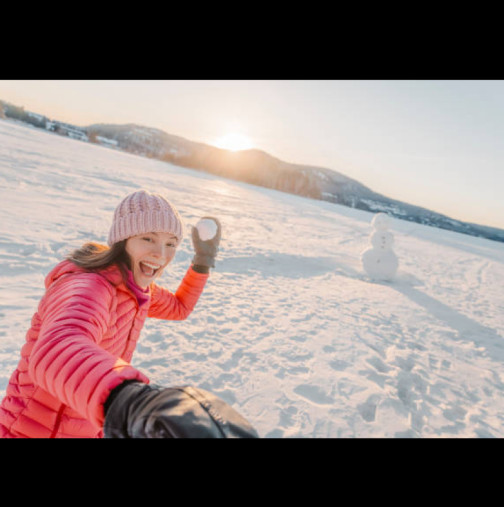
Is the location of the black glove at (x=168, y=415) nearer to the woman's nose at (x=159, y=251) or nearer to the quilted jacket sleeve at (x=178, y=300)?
the woman's nose at (x=159, y=251)

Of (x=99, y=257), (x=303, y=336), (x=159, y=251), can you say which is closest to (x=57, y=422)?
(x=99, y=257)

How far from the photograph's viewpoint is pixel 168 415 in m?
0.55

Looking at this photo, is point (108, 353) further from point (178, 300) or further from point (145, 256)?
point (178, 300)

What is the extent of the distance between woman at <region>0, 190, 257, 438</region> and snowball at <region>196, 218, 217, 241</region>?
0.33 m

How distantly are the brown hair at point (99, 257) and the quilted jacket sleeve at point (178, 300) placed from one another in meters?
0.54

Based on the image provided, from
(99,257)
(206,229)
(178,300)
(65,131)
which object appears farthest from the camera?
(65,131)

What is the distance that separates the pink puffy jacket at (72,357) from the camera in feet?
2.31

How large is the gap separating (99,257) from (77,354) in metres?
0.63

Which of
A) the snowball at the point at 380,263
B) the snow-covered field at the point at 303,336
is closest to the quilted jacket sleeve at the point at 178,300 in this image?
the snow-covered field at the point at 303,336

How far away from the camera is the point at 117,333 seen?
1319mm

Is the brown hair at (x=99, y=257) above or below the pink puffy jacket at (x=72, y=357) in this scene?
above
